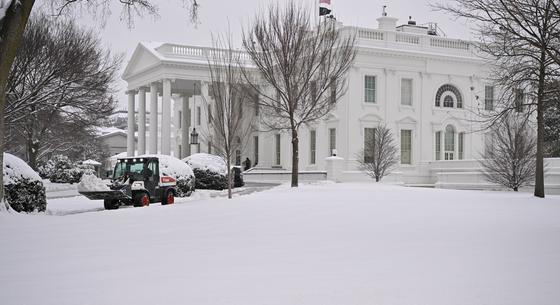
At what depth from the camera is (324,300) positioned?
5.77m

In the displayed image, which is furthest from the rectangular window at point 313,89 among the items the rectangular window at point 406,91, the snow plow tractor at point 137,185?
the rectangular window at point 406,91

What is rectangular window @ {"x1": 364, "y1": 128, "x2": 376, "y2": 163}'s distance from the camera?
38.6 meters

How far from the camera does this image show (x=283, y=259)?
7.76m

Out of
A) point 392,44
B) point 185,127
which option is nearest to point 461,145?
point 392,44

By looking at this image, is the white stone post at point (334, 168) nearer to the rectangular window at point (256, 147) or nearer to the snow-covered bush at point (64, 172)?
the rectangular window at point (256, 147)

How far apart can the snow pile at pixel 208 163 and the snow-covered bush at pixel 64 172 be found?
14543 mm

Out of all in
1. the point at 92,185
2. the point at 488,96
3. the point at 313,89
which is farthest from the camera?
the point at 488,96

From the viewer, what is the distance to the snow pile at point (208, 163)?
92.3 ft

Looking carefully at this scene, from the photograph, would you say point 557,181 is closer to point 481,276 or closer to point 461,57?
point 461,57

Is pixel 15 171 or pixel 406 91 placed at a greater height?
pixel 406 91

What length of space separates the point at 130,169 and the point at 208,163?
804 cm

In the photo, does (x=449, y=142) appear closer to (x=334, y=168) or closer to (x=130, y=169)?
(x=334, y=168)

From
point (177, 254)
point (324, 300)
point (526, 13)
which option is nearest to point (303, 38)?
point (526, 13)

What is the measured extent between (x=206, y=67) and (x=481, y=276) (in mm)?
40507
